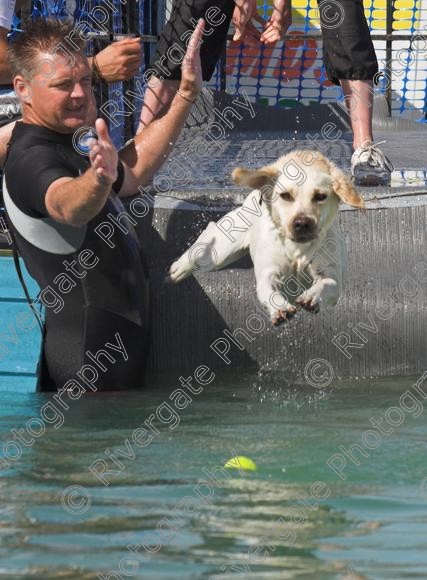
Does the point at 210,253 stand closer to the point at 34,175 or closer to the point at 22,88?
the point at 34,175

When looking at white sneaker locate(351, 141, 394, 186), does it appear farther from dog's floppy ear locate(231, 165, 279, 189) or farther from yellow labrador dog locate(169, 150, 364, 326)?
dog's floppy ear locate(231, 165, 279, 189)

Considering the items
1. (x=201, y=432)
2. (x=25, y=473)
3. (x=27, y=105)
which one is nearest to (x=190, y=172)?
(x=27, y=105)

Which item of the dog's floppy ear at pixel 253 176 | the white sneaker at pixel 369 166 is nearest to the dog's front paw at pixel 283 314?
the dog's floppy ear at pixel 253 176

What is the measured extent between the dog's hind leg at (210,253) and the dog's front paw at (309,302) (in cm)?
67

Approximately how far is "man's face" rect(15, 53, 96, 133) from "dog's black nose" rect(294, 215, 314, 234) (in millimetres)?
1191

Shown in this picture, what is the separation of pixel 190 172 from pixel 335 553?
13.4 feet

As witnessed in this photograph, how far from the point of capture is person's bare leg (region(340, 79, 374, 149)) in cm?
640

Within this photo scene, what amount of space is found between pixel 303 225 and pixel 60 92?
4.26 ft

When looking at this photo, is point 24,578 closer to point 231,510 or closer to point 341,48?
point 231,510

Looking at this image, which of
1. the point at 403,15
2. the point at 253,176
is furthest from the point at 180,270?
the point at 403,15

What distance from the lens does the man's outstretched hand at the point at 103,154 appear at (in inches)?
180

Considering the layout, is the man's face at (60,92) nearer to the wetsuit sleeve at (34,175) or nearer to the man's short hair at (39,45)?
the man's short hair at (39,45)

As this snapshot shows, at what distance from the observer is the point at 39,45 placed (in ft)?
18.1

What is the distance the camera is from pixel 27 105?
562cm
